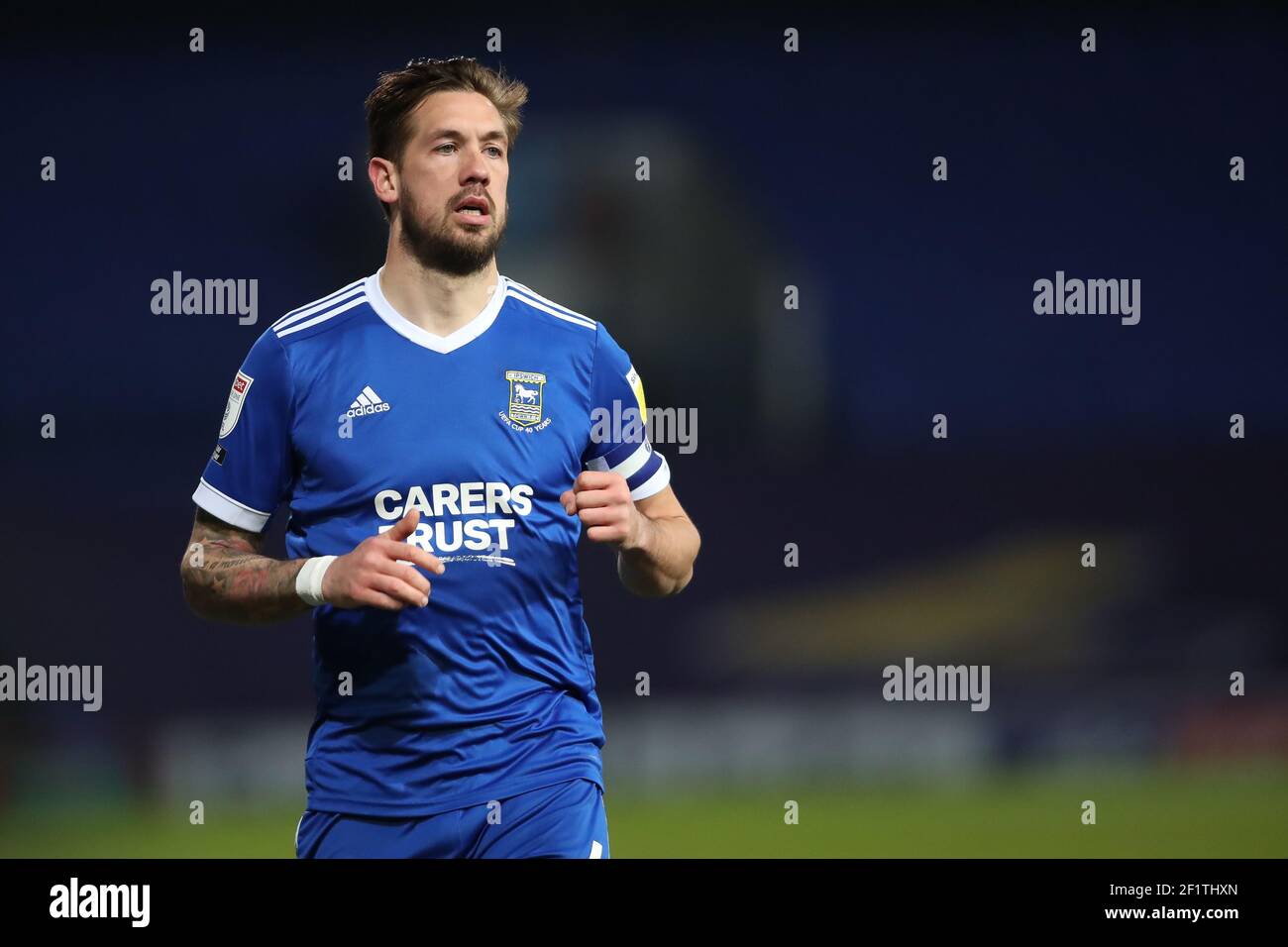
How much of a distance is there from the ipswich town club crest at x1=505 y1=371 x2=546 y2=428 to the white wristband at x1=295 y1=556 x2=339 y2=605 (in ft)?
1.76

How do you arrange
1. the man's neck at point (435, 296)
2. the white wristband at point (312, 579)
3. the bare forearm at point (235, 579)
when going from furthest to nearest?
the man's neck at point (435, 296)
the bare forearm at point (235, 579)
the white wristband at point (312, 579)

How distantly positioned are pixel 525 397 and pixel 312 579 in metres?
0.64

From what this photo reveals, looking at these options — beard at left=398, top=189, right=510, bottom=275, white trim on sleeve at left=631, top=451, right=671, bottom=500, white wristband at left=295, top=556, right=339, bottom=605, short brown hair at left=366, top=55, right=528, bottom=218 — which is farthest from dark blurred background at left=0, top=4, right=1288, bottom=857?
white wristband at left=295, top=556, right=339, bottom=605

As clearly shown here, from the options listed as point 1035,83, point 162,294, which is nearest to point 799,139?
point 1035,83

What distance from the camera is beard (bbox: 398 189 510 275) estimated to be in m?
3.31

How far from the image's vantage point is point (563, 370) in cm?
338

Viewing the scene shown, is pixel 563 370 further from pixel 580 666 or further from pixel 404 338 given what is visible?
pixel 580 666

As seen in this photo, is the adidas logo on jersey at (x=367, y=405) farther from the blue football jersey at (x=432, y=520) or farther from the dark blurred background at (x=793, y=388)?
the dark blurred background at (x=793, y=388)

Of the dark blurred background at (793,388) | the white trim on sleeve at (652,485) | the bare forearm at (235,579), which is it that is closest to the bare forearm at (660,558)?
the white trim on sleeve at (652,485)

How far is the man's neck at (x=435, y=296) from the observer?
3.33 m

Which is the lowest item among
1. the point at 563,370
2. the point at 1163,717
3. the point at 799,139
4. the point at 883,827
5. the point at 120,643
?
the point at 883,827

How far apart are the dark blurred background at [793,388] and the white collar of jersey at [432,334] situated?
11.6 ft
